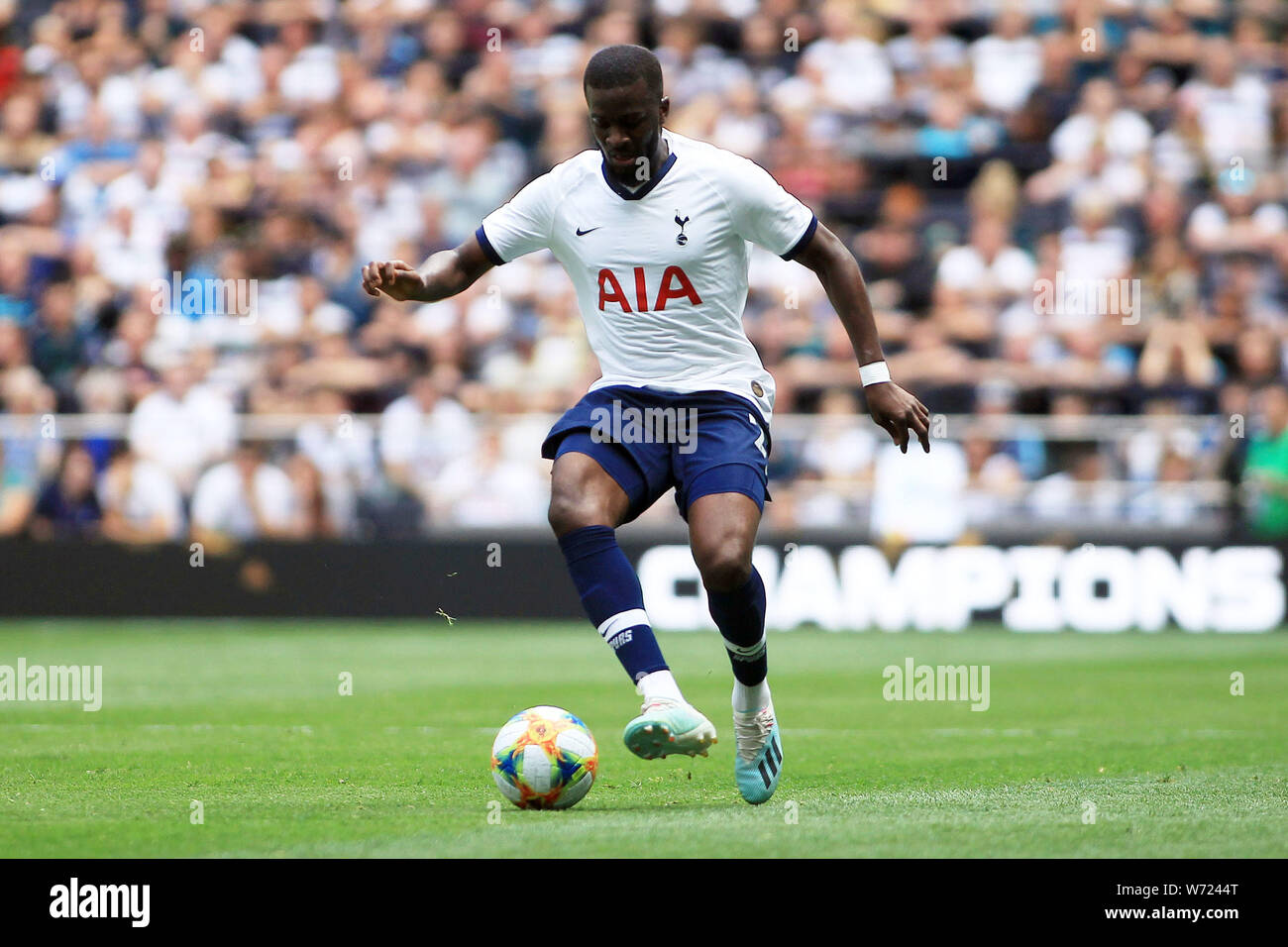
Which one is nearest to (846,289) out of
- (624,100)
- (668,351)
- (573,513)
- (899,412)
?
(899,412)

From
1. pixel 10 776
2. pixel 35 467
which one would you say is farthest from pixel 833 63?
pixel 10 776

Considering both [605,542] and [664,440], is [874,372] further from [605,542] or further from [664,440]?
[605,542]

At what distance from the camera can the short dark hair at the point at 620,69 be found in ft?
20.6

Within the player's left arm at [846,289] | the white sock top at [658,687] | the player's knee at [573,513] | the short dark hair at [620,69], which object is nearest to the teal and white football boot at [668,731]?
the white sock top at [658,687]

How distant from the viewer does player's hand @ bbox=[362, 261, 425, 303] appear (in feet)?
21.6

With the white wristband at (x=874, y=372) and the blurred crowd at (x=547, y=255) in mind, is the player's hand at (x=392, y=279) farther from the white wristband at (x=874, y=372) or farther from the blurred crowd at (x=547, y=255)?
the blurred crowd at (x=547, y=255)

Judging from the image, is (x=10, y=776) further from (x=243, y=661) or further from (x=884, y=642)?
(x=884, y=642)

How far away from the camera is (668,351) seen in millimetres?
6762

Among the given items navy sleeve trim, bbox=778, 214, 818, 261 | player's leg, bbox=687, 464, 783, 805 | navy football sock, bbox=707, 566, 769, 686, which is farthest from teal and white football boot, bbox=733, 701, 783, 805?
navy sleeve trim, bbox=778, 214, 818, 261

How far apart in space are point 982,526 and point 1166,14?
6.86 meters

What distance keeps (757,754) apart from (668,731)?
0.74 meters

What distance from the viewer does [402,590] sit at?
1584 cm

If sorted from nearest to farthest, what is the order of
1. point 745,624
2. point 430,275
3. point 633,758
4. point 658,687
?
point 658,687
point 745,624
point 430,275
point 633,758

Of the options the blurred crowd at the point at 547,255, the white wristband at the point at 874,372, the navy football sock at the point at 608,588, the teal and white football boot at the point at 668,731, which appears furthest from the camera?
the blurred crowd at the point at 547,255
